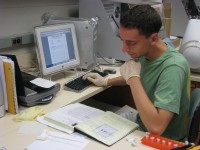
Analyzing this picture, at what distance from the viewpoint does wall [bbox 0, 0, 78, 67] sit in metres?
1.93

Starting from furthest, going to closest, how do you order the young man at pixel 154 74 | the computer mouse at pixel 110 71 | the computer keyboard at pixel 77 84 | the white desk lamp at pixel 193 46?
the white desk lamp at pixel 193 46 → the computer mouse at pixel 110 71 → the computer keyboard at pixel 77 84 → the young man at pixel 154 74

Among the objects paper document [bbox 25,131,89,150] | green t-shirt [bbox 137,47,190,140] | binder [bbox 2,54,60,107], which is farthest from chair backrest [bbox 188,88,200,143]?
binder [bbox 2,54,60,107]

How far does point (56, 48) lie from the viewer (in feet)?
6.14

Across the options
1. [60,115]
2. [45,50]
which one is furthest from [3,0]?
[60,115]

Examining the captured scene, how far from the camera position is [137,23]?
1.28m

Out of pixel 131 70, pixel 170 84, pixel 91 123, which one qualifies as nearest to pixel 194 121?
pixel 170 84

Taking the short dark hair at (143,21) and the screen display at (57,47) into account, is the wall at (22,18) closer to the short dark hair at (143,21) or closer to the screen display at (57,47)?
the screen display at (57,47)

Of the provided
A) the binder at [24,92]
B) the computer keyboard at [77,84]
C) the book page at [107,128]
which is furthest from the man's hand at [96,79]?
the book page at [107,128]

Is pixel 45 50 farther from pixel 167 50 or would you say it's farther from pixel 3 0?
pixel 167 50

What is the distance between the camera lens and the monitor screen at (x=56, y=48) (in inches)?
69.6

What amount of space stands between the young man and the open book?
12cm

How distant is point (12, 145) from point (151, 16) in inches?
33.6

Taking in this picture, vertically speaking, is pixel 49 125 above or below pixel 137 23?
below

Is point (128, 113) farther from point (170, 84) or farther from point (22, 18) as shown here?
point (22, 18)
